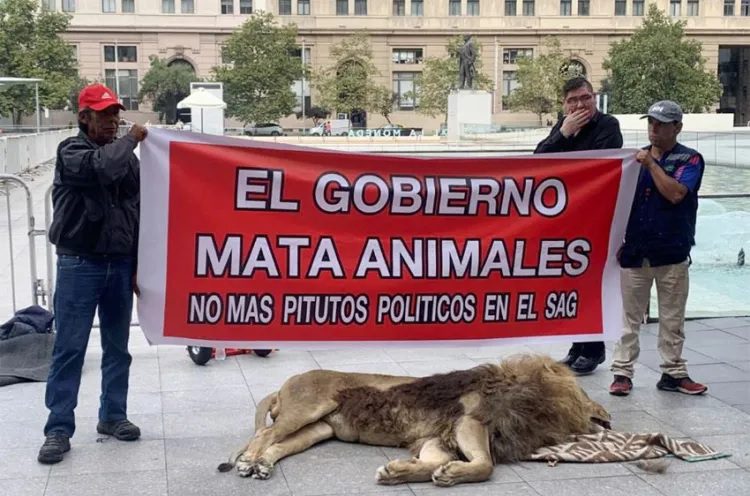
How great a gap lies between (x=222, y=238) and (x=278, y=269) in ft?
1.22

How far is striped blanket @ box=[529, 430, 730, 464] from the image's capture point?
4855mm

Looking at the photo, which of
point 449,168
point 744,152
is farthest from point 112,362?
point 744,152

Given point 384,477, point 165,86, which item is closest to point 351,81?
point 165,86

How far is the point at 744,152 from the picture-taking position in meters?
29.1

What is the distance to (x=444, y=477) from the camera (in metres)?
4.46

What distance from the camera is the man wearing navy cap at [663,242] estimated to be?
5891 millimetres

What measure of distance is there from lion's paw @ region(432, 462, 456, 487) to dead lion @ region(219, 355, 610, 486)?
58mm

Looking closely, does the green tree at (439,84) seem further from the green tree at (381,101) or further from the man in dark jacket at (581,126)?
the man in dark jacket at (581,126)

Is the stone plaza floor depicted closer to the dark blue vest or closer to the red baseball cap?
the dark blue vest

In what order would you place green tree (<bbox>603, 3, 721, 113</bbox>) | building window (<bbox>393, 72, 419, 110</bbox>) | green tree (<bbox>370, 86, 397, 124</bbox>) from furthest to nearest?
building window (<bbox>393, 72, 419, 110</bbox>)
green tree (<bbox>370, 86, 397, 124</bbox>)
green tree (<bbox>603, 3, 721, 113</bbox>)

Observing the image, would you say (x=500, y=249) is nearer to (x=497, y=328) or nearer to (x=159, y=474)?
(x=497, y=328)

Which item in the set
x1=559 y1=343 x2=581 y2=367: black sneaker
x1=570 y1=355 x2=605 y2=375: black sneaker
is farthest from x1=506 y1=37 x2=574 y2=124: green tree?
x1=570 y1=355 x2=605 y2=375: black sneaker

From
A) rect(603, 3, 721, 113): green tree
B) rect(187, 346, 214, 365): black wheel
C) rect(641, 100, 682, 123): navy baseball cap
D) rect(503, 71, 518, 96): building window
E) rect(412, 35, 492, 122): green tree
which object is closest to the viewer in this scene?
rect(641, 100, 682, 123): navy baseball cap

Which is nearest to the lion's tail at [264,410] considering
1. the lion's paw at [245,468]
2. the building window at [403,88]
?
the lion's paw at [245,468]
